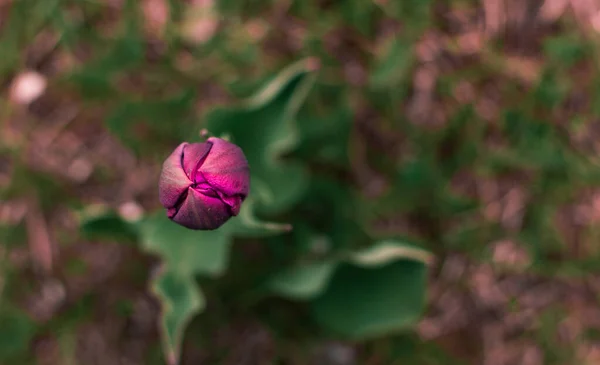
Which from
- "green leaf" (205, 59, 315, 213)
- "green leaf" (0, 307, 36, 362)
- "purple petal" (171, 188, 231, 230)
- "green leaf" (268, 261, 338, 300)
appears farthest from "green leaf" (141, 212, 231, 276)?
"green leaf" (0, 307, 36, 362)

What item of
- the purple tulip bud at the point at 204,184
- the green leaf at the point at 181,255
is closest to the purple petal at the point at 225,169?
the purple tulip bud at the point at 204,184

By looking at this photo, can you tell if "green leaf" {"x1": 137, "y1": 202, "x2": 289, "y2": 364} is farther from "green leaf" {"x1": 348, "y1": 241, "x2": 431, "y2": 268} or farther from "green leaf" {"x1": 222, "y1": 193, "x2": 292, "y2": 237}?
"green leaf" {"x1": 348, "y1": 241, "x2": 431, "y2": 268}

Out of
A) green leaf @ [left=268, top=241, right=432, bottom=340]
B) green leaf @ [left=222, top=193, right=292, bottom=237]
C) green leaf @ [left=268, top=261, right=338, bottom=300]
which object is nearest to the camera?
green leaf @ [left=222, top=193, right=292, bottom=237]

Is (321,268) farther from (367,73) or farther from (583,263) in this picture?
(583,263)

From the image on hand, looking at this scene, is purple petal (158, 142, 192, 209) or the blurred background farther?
the blurred background

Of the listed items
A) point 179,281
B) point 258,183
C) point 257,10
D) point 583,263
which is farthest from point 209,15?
point 583,263

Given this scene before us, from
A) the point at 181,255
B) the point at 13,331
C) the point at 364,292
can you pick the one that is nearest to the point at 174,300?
the point at 181,255

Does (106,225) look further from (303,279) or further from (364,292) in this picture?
(364,292)
